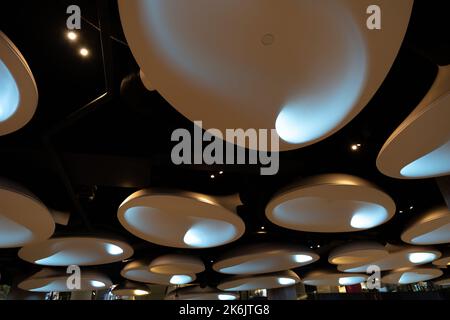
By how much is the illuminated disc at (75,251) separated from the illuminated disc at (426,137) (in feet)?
37.0

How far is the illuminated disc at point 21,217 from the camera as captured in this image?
8445 mm

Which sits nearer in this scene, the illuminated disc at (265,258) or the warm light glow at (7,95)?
the warm light glow at (7,95)

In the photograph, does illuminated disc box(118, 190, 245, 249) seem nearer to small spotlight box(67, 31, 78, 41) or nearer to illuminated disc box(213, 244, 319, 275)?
illuminated disc box(213, 244, 319, 275)

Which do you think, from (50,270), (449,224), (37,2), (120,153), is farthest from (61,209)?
(449,224)

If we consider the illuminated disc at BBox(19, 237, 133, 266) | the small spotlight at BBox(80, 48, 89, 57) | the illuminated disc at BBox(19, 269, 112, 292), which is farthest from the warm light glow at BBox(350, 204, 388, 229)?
the illuminated disc at BBox(19, 269, 112, 292)

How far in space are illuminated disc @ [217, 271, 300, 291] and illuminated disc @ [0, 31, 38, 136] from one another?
18150 millimetres

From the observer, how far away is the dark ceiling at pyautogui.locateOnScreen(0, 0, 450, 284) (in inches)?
228

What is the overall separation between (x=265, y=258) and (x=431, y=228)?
25.0 ft

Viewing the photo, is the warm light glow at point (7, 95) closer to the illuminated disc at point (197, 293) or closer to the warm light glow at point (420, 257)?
A: the warm light glow at point (420, 257)

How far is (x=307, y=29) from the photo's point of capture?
4.37 metres

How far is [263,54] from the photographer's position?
4.71 meters

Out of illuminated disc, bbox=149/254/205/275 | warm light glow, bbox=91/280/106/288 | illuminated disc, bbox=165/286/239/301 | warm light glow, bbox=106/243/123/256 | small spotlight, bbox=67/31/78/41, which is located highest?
small spotlight, bbox=67/31/78/41

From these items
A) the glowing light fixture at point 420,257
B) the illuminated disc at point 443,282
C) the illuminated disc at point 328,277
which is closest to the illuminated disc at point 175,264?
the illuminated disc at point 328,277
